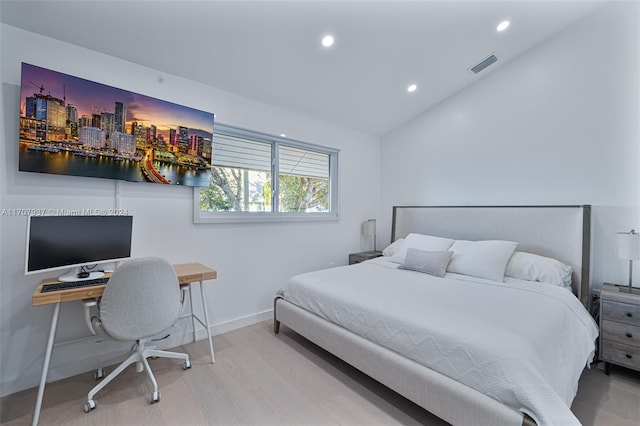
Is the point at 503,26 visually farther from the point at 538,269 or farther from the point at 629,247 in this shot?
the point at 538,269

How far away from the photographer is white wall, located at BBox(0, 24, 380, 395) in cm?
190

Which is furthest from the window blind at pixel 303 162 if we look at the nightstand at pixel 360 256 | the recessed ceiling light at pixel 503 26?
the recessed ceiling light at pixel 503 26

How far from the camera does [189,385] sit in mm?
2023

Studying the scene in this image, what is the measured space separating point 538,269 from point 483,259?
470mm

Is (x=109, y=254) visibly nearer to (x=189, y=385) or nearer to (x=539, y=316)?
(x=189, y=385)

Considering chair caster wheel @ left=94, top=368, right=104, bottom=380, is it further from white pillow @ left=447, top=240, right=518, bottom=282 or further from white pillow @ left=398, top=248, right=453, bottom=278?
white pillow @ left=447, top=240, right=518, bottom=282

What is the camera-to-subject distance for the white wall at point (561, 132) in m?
2.51

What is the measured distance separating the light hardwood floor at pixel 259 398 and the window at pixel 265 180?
1.40 m

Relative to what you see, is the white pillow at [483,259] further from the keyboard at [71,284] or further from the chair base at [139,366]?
the keyboard at [71,284]

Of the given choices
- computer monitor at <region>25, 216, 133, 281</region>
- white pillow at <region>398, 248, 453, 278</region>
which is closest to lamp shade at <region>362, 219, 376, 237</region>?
white pillow at <region>398, 248, 453, 278</region>

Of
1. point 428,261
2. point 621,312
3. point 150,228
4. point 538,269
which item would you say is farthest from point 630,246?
point 150,228

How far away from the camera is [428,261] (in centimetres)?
288

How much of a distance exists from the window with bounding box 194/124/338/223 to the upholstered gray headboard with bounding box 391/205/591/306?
4.84 feet

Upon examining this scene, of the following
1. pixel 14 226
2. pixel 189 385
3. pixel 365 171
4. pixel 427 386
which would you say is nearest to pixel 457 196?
pixel 365 171
